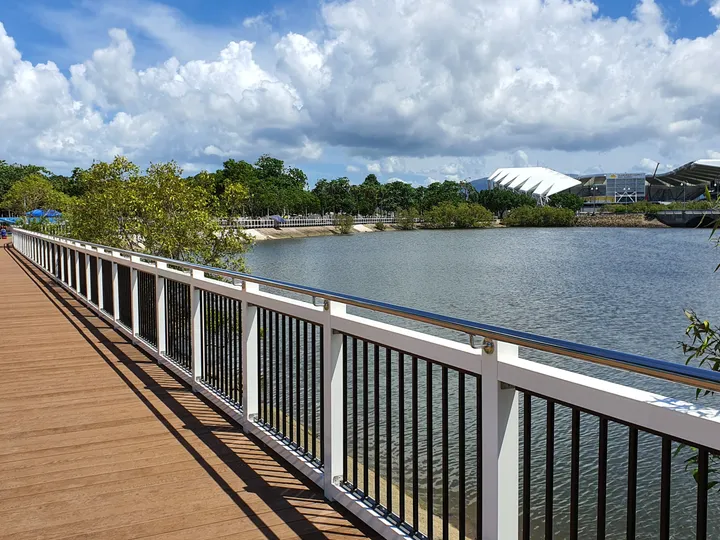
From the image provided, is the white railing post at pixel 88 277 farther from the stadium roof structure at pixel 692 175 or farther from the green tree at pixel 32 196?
the stadium roof structure at pixel 692 175

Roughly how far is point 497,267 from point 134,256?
31.6 metres

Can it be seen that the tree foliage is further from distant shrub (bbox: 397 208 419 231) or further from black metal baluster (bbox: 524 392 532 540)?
black metal baluster (bbox: 524 392 532 540)

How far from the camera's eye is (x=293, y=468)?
3.79 m

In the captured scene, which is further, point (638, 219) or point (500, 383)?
point (638, 219)

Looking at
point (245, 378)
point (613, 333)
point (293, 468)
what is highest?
point (245, 378)

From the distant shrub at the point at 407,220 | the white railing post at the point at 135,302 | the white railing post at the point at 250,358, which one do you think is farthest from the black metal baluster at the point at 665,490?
the distant shrub at the point at 407,220

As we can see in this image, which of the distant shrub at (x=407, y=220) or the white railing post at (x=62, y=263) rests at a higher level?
the distant shrub at (x=407, y=220)

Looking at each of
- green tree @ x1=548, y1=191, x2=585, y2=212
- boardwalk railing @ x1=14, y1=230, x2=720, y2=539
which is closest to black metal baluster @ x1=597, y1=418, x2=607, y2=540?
boardwalk railing @ x1=14, y1=230, x2=720, y2=539

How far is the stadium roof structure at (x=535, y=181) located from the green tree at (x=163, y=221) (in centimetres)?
13741

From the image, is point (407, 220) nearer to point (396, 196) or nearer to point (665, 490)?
point (396, 196)

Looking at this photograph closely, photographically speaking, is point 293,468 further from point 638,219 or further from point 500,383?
point 638,219

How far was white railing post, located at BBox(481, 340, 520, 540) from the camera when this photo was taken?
228 centimetres

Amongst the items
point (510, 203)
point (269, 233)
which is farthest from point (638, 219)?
point (269, 233)

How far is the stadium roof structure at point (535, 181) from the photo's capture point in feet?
488
